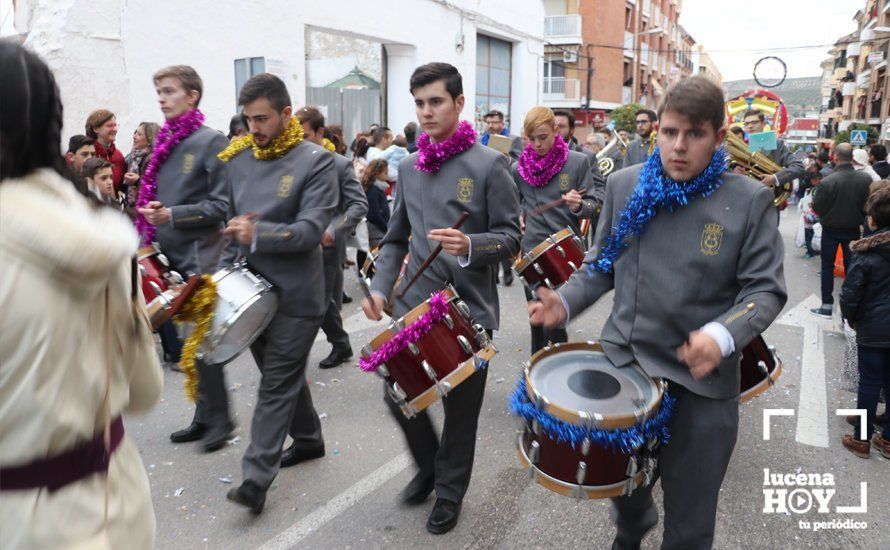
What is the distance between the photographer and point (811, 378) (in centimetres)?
583

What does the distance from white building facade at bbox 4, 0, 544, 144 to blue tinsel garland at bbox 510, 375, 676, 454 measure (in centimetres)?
536

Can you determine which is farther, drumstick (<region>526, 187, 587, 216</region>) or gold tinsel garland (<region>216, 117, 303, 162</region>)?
drumstick (<region>526, 187, 587, 216</region>)

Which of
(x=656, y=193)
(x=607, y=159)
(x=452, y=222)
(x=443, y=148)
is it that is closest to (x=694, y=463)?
(x=656, y=193)

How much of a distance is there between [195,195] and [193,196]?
2cm

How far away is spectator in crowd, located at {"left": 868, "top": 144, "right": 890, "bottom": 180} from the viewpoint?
495 inches

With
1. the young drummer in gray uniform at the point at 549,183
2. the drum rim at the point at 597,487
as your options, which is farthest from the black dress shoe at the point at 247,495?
the young drummer in gray uniform at the point at 549,183

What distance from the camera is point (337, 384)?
557 centimetres

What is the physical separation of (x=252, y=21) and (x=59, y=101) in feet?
40.6

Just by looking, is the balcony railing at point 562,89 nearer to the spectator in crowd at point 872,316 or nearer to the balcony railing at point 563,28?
the balcony railing at point 563,28

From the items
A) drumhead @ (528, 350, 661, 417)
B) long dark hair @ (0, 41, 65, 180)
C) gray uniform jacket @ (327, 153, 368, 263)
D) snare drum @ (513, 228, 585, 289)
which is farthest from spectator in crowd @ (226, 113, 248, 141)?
long dark hair @ (0, 41, 65, 180)

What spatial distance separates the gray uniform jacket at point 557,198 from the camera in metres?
5.61

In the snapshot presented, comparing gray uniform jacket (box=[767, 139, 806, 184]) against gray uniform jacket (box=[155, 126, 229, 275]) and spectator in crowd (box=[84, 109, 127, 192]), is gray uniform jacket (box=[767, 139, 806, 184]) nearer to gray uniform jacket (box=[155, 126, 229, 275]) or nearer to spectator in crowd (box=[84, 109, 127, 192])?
gray uniform jacket (box=[155, 126, 229, 275])

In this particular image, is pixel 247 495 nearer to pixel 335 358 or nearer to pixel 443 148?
pixel 443 148

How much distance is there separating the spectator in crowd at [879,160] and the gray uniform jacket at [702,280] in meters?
12.5
